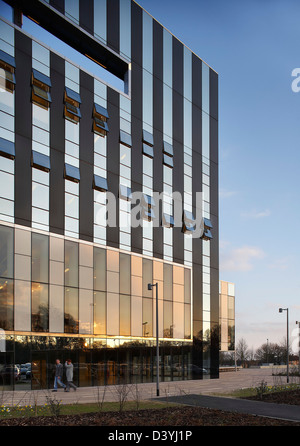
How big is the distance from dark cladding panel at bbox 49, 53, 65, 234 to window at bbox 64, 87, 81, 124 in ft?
1.32

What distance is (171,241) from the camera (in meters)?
44.7

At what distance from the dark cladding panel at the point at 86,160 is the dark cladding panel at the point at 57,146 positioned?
1.77m

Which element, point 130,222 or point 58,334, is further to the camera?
point 130,222

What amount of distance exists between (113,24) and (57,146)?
12.2 metres

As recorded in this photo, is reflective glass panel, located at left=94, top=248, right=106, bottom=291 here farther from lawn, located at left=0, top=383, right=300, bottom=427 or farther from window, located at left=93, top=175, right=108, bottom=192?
lawn, located at left=0, top=383, right=300, bottom=427

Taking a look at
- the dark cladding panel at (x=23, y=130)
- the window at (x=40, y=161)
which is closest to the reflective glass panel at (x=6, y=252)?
the dark cladding panel at (x=23, y=130)

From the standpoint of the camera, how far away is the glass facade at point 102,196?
3206cm

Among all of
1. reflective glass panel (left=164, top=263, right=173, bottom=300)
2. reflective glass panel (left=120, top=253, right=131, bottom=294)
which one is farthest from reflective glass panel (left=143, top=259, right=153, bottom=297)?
reflective glass panel (left=164, top=263, right=173, bottom=300)

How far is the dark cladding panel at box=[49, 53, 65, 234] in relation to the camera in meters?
34.2

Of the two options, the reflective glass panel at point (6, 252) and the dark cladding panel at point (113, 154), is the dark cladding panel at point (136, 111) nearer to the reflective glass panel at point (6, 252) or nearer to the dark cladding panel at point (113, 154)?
the dark cladding panel at point (113, 154)

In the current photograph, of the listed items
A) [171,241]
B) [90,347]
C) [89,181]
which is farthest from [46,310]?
[171,241]

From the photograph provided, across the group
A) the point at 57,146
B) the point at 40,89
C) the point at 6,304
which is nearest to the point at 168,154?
the point at 57,146

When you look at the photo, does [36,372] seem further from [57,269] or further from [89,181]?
[89,181]

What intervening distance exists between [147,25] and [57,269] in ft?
75.3
